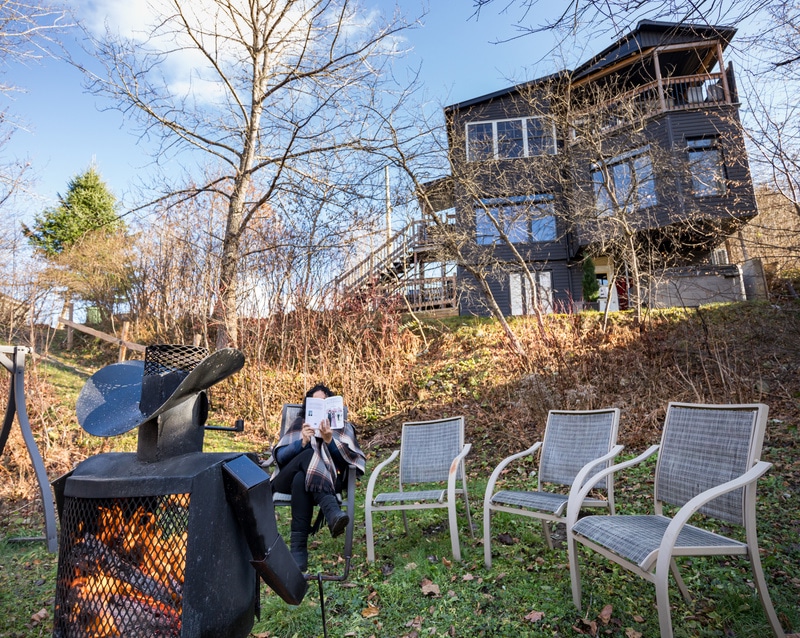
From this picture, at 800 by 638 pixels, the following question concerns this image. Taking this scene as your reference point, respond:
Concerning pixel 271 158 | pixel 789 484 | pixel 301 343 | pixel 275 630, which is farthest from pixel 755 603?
pixel 271 158

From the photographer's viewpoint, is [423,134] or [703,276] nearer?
[423,134]

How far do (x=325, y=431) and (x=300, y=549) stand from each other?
0.84 meters

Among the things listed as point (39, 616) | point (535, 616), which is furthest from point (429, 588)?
point (39, 616)

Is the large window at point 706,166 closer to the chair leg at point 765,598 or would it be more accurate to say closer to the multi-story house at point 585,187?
the multi-story house at point 585,187

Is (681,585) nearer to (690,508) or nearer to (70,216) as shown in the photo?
(690,508)

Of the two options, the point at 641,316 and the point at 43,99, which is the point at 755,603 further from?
the point at 43,99

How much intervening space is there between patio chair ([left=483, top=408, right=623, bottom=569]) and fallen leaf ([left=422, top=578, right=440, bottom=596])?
42cm

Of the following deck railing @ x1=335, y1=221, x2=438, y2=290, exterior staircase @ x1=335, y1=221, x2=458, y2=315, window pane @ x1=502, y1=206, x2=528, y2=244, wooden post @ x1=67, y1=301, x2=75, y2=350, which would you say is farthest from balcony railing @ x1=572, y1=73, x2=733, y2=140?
wooden post @ x1=67, y1=301, x2=75, y2=350

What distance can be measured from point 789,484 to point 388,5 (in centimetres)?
909

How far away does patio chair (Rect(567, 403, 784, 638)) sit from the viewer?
86.9 inches

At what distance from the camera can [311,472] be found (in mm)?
3656

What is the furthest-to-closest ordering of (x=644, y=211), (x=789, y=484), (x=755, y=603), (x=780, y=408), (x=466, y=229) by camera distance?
(x=644, y=211) < (x=466, y=229) < (x=780, y=408) < (x=789, y=484) < (x=755, y=603)

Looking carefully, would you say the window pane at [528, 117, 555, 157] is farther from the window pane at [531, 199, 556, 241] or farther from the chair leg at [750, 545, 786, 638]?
the chair leg at [750, 545, 786, 638]

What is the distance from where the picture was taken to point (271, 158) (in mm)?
9789
